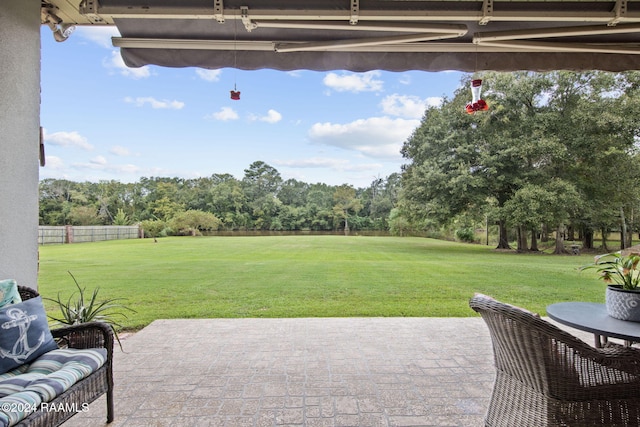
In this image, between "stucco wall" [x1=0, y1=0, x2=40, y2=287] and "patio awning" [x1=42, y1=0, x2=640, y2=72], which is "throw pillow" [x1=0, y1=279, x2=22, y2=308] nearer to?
"stucco wall" [x1=0, y1=0, x2=40, y2=287]

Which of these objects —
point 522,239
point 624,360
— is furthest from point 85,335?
point 522,239

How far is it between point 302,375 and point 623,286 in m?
1.92

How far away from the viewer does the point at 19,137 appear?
7.36ft

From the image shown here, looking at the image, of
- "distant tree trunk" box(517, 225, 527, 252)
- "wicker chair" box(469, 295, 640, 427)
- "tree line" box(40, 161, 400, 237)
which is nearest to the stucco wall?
"wicker chair" box(469, 295, 640, 427)

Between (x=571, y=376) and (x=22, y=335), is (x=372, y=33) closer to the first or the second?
(x=571, y=376)

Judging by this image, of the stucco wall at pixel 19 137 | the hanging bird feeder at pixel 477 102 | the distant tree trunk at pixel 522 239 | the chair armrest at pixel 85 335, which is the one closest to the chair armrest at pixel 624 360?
the hanging bird feeder at pixel 477 102

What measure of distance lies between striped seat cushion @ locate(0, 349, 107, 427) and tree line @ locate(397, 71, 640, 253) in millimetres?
12125

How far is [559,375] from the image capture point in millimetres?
1313

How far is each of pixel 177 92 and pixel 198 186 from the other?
944 centimetres

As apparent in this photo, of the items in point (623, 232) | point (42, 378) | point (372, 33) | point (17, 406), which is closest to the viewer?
point (17, 406)

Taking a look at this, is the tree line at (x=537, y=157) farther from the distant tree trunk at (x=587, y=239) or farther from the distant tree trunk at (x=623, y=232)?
the distant tree trunk at (x=587, y=239)

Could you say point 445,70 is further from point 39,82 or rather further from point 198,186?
point 198,186

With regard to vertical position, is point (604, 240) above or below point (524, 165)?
below

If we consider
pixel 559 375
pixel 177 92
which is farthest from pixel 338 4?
pixel 177 92
